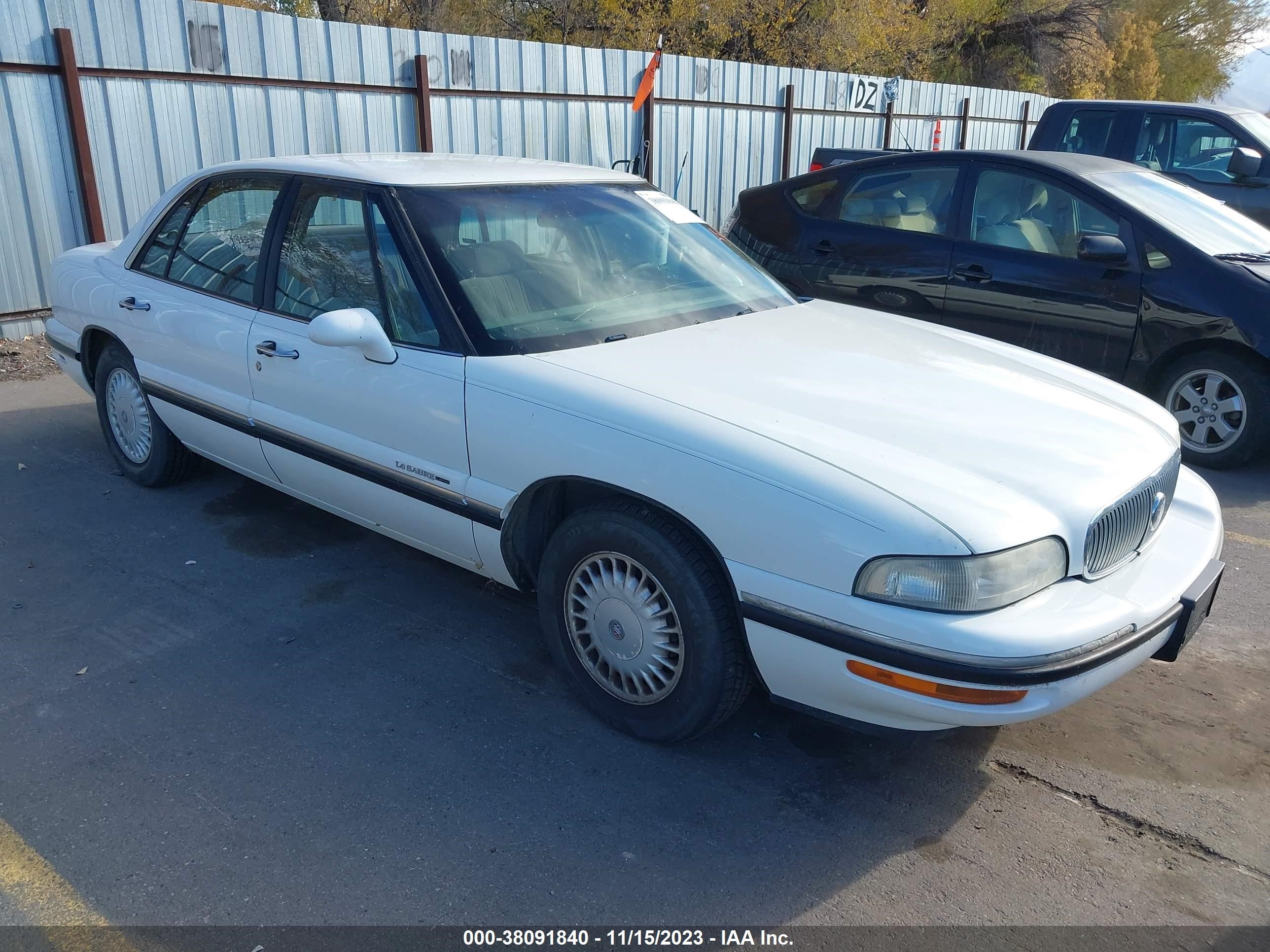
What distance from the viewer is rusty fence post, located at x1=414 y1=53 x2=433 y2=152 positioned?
9.55 meters

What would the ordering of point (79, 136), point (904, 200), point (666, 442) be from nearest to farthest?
point (666, 442) → point (904, 200) → point (79, 136)

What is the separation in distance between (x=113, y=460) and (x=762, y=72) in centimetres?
1025

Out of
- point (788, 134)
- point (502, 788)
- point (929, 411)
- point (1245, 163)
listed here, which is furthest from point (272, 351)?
point (788, 134)

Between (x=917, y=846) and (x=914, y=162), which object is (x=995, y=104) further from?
(x=917, y=846)

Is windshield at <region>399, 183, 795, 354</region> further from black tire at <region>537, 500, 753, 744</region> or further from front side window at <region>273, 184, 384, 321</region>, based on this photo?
black tire at <region>537, 500, 753, 744</region>

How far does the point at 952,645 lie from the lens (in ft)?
8.04

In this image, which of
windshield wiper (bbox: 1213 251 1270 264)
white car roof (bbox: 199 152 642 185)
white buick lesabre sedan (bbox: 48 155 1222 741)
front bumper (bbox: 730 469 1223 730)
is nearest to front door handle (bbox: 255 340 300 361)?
white buick lesabre sedan (bbox: 48 155 1222 741)

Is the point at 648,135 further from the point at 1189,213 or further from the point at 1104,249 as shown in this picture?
the point at 1104,249

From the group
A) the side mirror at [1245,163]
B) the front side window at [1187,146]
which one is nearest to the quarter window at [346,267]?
the front side window at [1187,146]

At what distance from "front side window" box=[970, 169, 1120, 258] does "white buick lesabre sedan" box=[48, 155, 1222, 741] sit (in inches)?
91.6

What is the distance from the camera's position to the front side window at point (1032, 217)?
5.91 m

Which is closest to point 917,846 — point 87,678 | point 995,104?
point 87,678

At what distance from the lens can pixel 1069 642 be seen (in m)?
2.51

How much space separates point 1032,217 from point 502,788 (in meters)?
4.82
